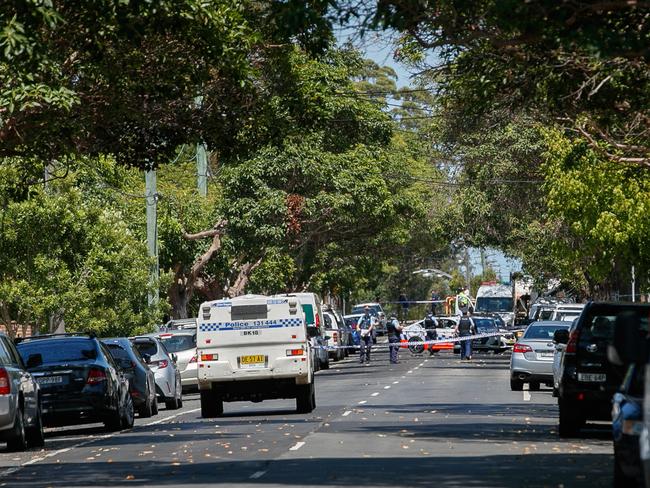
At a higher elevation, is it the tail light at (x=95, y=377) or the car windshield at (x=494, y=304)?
the car windshield at (x=494, y=304)

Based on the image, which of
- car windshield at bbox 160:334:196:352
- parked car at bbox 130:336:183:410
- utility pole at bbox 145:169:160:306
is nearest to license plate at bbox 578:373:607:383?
parked car at bbox 130:336:183:410

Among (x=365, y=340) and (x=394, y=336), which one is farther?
(x=365, y=340)

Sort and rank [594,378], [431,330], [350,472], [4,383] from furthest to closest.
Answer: [431,330] → [594,378] → [4,383] → [350,472]

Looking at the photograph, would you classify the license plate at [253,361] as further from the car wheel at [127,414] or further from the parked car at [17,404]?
the parked car at [17,404]

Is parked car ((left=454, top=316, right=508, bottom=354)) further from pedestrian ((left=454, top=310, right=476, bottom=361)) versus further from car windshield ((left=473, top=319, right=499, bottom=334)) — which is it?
pedestrian ((left=454, top=310, right=476, bottom=361))

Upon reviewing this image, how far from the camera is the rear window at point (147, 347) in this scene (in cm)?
3325

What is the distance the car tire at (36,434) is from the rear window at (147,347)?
10819mm

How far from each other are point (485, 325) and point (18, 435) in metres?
49.5

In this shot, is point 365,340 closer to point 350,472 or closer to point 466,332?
point 466,332

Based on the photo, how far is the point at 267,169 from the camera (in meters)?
53.0

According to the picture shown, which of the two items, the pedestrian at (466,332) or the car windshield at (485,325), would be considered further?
the car windshield at (485,325)

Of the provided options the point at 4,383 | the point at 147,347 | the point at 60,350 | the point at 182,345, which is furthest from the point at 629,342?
the point at 182,345

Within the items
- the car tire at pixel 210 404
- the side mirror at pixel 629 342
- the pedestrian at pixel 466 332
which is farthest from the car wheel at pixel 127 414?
the pedestrian at pixel 466 332

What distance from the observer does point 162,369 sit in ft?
108
